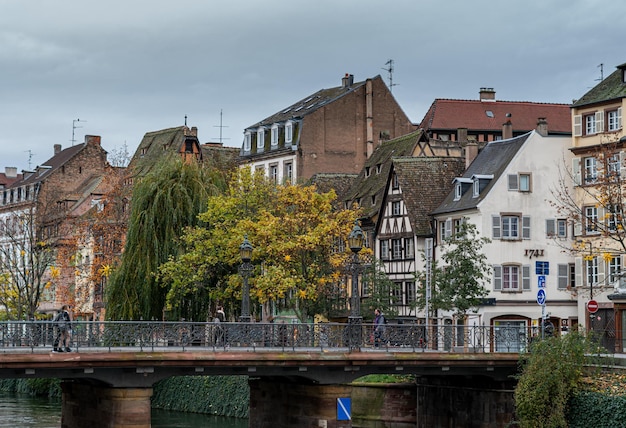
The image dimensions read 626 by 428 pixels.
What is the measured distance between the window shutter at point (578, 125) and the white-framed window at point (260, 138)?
1187 inches

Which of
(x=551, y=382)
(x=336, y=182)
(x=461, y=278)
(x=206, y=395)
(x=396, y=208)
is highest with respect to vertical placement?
(x=336, y=182)

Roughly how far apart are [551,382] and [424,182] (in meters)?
29.8

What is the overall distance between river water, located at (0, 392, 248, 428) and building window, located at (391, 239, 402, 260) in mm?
14766

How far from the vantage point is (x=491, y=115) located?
10019cm

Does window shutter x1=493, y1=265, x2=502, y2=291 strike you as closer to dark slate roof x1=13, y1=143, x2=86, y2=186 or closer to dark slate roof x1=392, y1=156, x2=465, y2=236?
dark slate roof x1=392, y1=156, x2=465, y2=236

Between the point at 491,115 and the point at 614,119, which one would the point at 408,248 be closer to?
the point at 614,119

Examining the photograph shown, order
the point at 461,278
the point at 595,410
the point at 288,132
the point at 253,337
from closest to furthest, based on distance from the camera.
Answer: the point at 595,410 → the point at 253,337 → the point at 461,278 → the point at 288,132

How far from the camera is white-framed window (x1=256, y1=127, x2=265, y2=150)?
92.1 meters

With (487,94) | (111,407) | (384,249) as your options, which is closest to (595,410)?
(111,407)

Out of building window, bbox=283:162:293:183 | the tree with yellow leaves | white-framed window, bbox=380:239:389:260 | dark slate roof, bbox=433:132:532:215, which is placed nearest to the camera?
the tree with yellow leaves

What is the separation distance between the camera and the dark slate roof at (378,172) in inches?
3004

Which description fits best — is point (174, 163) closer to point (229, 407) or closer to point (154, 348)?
point (229, 407)

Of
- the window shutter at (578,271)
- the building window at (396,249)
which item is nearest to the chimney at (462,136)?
the building window at (396,249)

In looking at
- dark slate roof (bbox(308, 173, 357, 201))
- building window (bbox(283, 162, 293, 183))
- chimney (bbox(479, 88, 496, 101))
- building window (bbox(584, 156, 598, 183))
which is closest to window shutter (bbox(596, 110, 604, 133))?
building window (bbox(584, 156, 598, 183))
